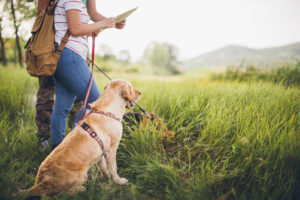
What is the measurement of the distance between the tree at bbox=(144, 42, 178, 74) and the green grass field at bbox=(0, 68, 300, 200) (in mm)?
23770

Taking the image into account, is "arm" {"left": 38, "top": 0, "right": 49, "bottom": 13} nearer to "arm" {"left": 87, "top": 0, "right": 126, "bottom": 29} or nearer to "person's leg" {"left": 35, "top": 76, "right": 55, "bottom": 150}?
"arm" {"left": 87, "top": 0, "right": 126, "bottom": 29}

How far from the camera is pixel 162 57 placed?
2631 centimetres

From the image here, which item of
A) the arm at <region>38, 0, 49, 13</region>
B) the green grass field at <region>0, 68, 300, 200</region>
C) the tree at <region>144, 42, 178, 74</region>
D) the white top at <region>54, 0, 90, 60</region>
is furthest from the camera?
the tree at <region>144, 42, 178, 74</region>

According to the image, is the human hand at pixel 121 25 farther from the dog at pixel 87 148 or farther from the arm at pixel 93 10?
the dog at pixel 87 148

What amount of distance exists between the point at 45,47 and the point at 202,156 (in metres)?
2.31

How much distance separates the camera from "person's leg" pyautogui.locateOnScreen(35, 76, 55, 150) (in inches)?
102

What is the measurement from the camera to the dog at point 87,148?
1.61 meters

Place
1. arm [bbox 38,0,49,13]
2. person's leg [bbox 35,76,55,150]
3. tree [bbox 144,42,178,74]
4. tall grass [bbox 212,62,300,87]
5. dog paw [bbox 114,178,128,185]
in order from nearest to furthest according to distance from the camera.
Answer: arm [bbox 38,0,49,13] → dog paw [bbox 114,178,128,185] → person's leg [bbox 35,76,55,150] → tall grass [bbox 212,62,300,87] → tree [bbox 144,42,178,74]

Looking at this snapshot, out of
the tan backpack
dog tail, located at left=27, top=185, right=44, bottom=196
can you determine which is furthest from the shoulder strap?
dog tail, located at left=27, top=185, right=44, bottom=196

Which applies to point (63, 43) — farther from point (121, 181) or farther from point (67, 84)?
point (121, 181)

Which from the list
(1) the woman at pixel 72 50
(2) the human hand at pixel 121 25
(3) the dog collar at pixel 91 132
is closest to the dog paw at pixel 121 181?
(3) the dog collar at pixel 91 132

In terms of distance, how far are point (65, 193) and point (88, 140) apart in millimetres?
558

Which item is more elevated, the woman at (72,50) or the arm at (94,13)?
the arm at (94,13)

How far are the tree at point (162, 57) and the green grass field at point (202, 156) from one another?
23.8 metres
